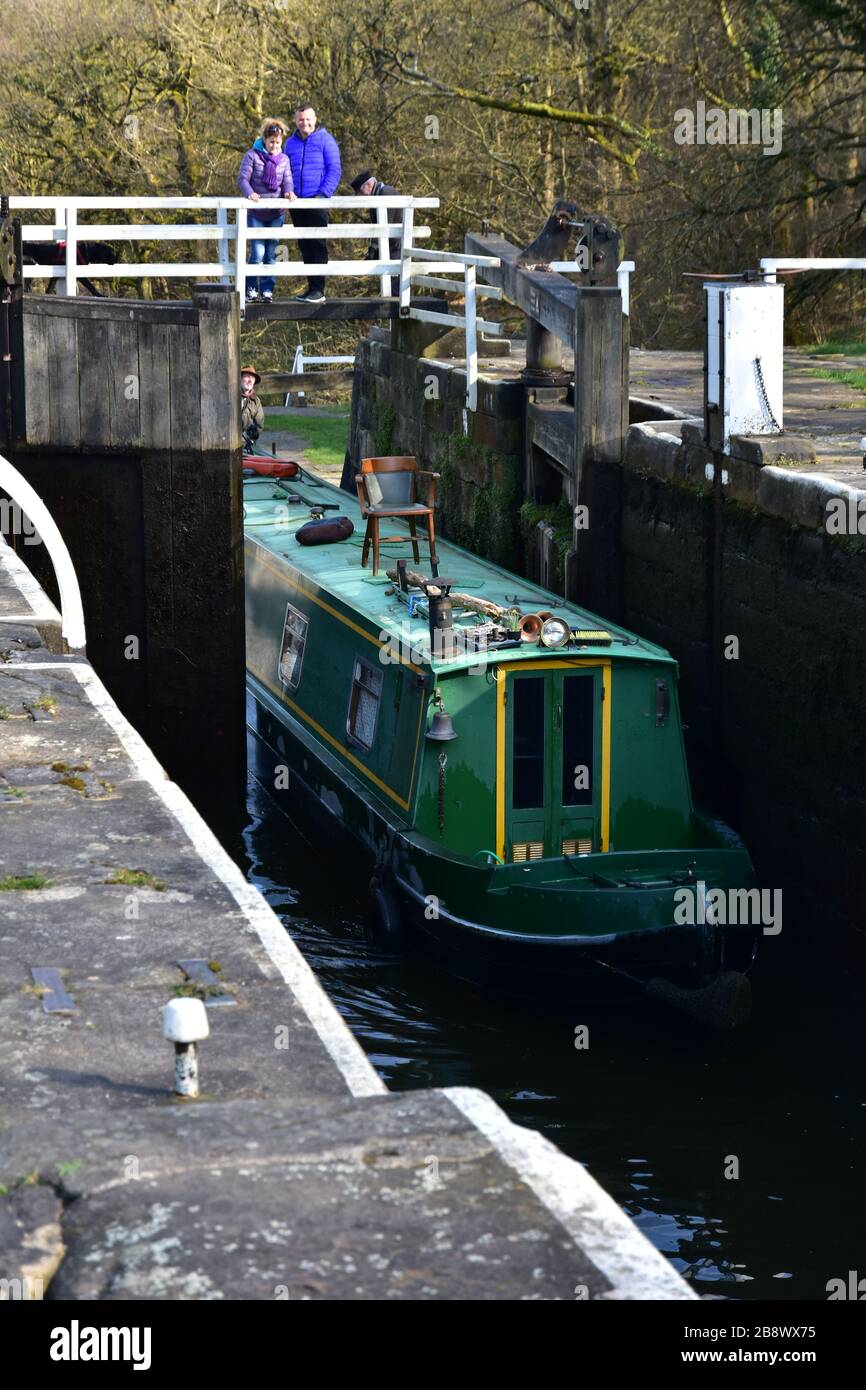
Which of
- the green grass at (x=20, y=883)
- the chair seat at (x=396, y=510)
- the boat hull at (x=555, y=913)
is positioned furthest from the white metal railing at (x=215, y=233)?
the green grass at (x=20, y=883)

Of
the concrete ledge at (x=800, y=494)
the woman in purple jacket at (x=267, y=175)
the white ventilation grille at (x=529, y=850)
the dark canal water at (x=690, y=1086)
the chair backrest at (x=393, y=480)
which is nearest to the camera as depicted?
the dark canal water at (x=690, y=1086)

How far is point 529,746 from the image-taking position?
428 inches

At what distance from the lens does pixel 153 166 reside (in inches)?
1109

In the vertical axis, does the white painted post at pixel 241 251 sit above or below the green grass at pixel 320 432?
above

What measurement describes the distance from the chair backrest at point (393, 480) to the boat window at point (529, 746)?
3.63m

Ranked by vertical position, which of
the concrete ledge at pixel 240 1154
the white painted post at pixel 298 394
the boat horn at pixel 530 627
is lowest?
the concrete ledge at pixel 240 1154

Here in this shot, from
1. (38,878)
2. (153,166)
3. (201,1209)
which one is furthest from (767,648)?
(153,166)

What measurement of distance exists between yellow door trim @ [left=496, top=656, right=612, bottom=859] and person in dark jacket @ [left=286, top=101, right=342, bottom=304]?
7924 millimetres

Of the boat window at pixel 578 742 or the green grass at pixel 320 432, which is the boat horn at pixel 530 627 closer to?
the boat window at pixel 578 742

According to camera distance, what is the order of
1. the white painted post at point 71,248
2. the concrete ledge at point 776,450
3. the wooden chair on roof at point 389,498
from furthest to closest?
the white painted post at point 71,248, the wooden chair on roof at point 389,498, the concrete ledge at point 776,450

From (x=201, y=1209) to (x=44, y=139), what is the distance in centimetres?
2673

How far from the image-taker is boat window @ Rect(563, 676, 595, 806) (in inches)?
429

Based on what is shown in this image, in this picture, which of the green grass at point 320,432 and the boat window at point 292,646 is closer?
the boat window at point 292,646

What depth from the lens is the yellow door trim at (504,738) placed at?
10.7m
